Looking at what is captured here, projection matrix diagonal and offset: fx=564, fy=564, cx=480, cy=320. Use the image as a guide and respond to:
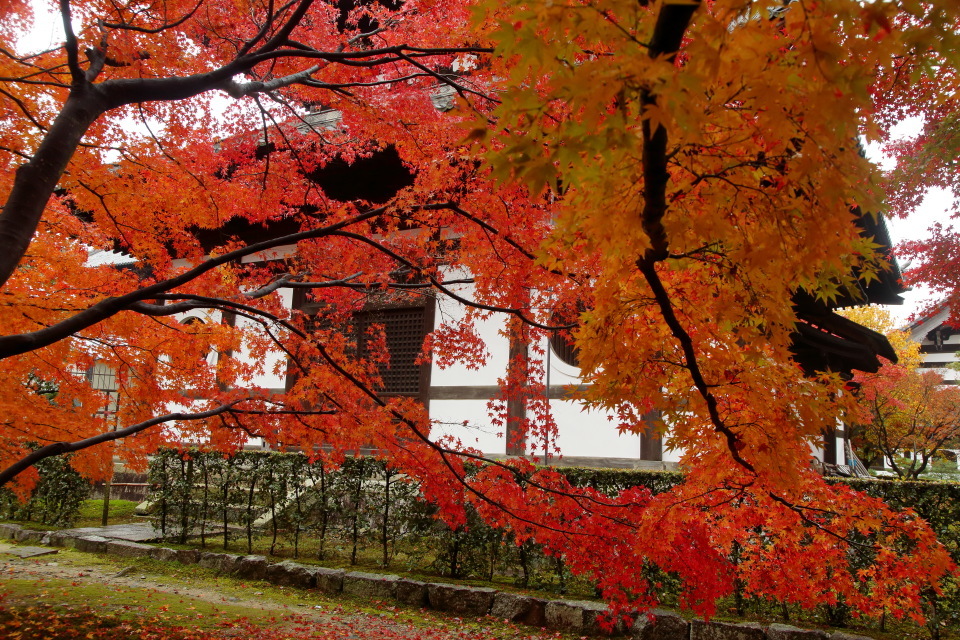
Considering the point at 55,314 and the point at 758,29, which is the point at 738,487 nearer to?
the point at 758,29

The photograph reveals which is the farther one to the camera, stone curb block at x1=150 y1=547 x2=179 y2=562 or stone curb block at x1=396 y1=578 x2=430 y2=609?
stone curb block at x1=150 y1=547 x2=179 y2=562

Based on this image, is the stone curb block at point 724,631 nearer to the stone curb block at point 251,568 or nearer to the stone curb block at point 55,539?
the stone curb block at point 251,568

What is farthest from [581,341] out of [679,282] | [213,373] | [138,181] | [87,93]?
[213,373]

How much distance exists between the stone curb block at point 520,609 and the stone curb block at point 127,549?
4873 millimetres

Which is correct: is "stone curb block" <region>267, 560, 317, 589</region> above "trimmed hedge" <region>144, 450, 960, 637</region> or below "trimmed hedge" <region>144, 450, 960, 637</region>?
below

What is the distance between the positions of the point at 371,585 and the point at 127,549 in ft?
12.3

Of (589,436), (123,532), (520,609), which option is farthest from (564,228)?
(123,532)

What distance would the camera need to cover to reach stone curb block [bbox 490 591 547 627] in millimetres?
5559

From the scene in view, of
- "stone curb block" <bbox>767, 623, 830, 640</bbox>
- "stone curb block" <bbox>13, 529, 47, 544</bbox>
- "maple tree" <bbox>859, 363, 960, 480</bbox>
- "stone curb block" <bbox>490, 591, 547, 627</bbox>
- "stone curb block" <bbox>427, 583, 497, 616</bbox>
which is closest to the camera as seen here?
"stone curb block" <bbox>767, 623, 830, 640</bbox>

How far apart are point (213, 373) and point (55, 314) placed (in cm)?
206

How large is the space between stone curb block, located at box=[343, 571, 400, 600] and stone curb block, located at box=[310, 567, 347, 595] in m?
0.06

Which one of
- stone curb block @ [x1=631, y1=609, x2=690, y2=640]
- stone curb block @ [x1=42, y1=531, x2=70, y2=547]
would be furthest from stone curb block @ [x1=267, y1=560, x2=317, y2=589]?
stone curb block @ [x1=631, y1=609, x2=690, y2=640]

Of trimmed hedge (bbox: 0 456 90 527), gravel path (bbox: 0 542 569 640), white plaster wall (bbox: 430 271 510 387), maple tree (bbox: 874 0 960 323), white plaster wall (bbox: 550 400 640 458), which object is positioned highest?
maple tree (bbox: 874 0 960 323)

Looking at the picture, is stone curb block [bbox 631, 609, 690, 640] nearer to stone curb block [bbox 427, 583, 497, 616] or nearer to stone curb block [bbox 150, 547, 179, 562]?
stone curb block [bbox 427, 583, 497, 616]
